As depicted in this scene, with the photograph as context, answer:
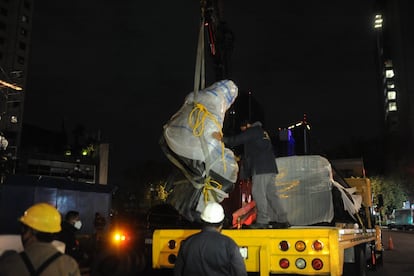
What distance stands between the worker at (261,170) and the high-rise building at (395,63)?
54971mm

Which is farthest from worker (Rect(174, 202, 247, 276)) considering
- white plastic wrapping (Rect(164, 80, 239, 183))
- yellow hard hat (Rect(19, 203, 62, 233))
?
white plastic wrapping (Rect(164, 80, 239, 183))

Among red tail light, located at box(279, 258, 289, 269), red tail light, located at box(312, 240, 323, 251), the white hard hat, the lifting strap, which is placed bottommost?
red tail light, located at box(279, 258, 289, 269)

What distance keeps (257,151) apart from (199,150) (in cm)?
97

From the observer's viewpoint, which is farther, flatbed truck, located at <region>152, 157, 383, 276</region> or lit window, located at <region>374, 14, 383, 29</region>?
lit window, located at <region>374, 14, 383, 29</region>

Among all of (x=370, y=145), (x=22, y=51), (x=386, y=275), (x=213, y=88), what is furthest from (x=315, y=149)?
(x=22, y=51)

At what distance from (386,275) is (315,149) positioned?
3.80 m

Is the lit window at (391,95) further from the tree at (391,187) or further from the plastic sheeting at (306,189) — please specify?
the plastic sheeting at (306,189)

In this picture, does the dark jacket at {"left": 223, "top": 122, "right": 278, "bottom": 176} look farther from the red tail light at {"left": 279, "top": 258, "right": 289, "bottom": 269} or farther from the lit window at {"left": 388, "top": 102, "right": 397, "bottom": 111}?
the lit window at {"left": 388, "top": 102, "right": 397, "bottom": 111}

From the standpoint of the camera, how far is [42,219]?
2.69 m

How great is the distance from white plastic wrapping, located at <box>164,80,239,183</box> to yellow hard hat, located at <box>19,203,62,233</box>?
2.63 meters

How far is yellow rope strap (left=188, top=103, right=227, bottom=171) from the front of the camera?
17.2 ft

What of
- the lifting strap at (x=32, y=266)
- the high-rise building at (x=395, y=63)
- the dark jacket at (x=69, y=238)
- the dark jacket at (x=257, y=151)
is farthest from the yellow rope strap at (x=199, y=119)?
the high-rise building at (x=395, y=63)

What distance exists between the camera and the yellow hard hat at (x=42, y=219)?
267 cm

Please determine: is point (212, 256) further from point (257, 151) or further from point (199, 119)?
point (257, 151)
